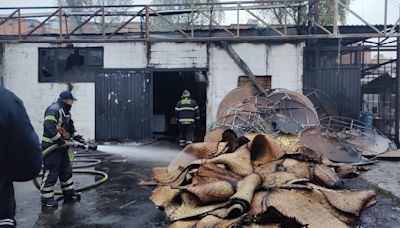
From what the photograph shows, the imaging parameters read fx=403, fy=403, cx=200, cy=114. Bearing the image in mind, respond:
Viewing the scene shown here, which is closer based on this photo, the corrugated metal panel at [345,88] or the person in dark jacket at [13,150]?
the person in dark jacket at [13,150]

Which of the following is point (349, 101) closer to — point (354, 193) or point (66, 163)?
point (354, 193)

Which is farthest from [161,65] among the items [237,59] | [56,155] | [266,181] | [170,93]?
[266,181]

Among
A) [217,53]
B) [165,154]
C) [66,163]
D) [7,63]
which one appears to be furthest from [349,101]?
[7,63]

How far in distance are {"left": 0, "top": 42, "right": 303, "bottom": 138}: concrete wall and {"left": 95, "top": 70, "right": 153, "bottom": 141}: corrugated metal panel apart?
34 centimetres

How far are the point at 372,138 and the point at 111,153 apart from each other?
267 inches

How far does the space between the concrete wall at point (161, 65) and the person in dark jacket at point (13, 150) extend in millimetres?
10096

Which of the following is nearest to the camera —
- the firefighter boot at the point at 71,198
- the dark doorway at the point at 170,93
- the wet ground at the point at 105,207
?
the wet ground at the point at 105,207

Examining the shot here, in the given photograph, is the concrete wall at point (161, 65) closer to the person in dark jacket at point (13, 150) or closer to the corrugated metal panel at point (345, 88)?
the corrugated metal panel at point (345, 88)

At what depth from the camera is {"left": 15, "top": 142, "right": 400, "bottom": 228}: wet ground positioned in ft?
16.2

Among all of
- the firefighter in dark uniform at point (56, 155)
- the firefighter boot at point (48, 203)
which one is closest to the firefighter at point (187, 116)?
the firefighter in dark uniform at point (56, 155)

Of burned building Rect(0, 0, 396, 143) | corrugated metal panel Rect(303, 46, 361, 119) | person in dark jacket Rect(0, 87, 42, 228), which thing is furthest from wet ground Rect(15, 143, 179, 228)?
corrugated metal panel Rect(303, 46, 361, 119)

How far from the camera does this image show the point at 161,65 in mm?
12836

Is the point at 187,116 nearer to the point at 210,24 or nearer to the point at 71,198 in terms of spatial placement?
the point at 210,24

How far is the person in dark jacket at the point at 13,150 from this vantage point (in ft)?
8.04
